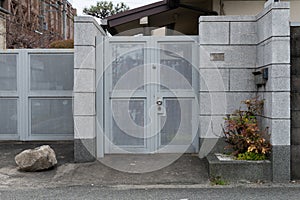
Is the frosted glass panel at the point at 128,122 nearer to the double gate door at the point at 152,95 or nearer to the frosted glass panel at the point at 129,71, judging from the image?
the double gate door at the point at 152,95

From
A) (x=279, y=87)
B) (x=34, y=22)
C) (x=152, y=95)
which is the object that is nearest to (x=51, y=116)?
(x=152, y=95)

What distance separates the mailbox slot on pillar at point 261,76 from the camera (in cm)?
537

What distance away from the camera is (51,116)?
305 inches

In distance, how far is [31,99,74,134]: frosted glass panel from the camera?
770 centimetres

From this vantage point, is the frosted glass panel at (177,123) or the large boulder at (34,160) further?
A: the frosted glass panel at (177,123)

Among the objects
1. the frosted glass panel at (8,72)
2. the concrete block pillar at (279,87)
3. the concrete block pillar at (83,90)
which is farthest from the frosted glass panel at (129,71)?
the frosted glass panel at (8,72)

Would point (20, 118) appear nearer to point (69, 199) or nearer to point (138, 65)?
point (138, 65)

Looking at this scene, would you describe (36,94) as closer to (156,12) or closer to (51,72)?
(51,72)

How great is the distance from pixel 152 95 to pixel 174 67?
694 mm

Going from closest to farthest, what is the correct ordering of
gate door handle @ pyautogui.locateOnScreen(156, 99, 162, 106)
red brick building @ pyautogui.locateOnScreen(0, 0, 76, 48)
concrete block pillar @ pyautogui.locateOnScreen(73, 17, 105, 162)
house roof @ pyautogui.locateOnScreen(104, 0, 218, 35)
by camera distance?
concrete block pillar @ pyautogui.locateOnScreen(73, 17, 105, 162)
gate door handle @ pyautogui.locateOnScreen(156, 99, 162, 106)
house roof @ pyautogui.locateOnScreen(104, 0, 218, 35)
red brick building @ pyautogui.locateOnScreen(0, 0, 76, 48)

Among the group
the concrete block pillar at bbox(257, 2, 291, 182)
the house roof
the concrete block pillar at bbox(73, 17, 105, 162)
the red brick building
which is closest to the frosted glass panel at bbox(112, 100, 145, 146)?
the concrete block pillar at bbox(73, 17, 105, 162)

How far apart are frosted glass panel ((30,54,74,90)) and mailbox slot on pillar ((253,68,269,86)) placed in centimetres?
413

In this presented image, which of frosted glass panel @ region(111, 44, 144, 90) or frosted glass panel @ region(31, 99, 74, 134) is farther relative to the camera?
frosted glass panel @ region(31, 99, 74, 134)

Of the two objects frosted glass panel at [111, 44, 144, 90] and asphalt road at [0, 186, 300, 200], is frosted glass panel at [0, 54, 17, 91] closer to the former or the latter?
frosted glass panel at [111, 44, 144, 90]
